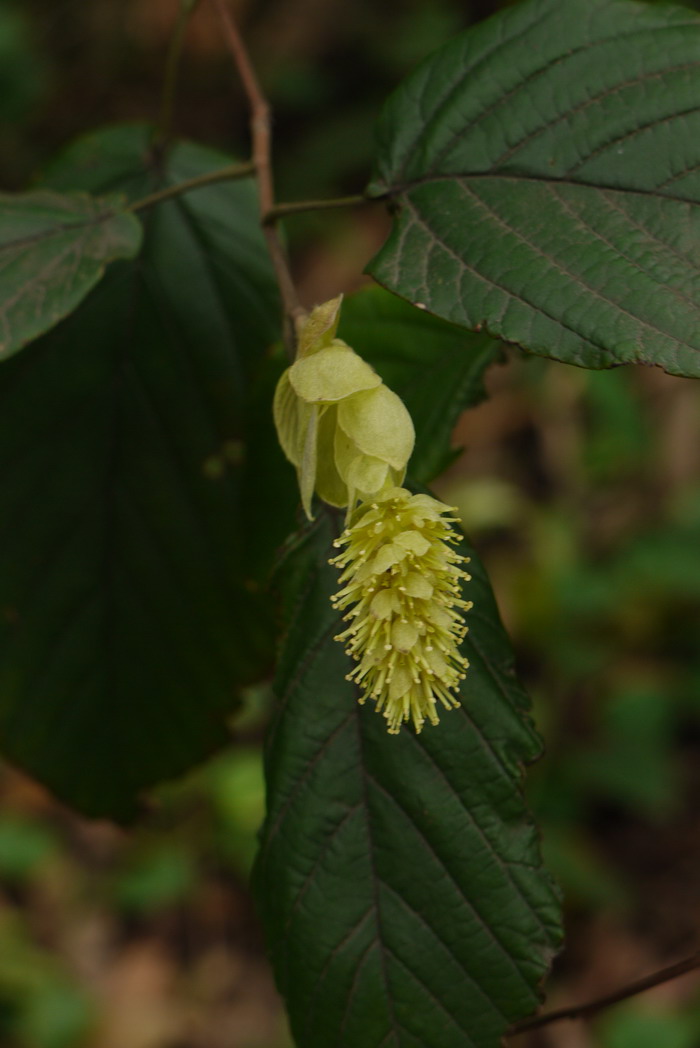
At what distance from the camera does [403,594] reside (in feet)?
2.33

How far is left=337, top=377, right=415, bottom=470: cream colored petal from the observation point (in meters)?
0.71

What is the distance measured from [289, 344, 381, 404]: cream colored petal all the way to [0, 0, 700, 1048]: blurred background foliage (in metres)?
1.60

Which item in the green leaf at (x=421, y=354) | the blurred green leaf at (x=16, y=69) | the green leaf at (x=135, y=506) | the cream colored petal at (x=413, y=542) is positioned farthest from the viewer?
the blurred green leaf at (x=16, y=69)

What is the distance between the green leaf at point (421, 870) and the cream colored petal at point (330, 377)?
0.20 meters

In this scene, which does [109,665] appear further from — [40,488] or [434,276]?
[434,276]

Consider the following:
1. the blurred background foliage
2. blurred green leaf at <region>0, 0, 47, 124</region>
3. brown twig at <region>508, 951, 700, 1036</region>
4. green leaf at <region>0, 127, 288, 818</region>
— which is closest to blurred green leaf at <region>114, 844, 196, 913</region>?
the blurred background foliage

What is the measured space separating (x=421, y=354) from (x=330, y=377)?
0.99ft

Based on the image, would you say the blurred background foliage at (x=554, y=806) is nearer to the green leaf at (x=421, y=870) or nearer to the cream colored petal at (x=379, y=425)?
the green leaf at (x=421, y=870)

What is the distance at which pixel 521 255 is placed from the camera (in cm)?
77

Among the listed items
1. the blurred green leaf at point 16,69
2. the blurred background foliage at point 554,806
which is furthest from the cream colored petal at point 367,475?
the blurred green leaf at point 16,69

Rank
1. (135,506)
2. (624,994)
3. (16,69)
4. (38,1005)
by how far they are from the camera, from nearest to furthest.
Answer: (624,994) < (135,506) < (38,1005) < (16,69)

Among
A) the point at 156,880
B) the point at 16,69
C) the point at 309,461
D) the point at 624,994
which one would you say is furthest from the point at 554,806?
the point at 16,69

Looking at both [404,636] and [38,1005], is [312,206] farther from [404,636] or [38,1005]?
[38,1005]

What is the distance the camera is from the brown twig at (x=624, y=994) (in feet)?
2.71
